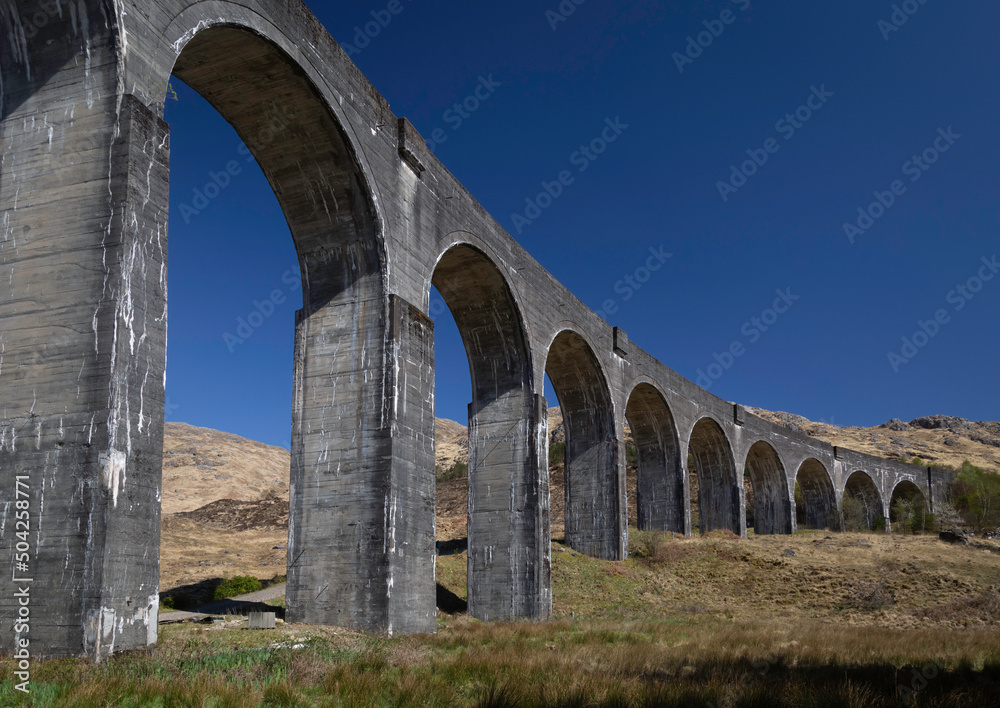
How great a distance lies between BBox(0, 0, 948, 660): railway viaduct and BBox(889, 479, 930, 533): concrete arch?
30031mm

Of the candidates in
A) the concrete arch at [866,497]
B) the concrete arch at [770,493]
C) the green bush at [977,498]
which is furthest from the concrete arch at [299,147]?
the concrete arch at [866,497]

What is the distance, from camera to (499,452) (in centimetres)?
2045

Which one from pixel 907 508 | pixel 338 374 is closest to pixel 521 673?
pixel 338 374

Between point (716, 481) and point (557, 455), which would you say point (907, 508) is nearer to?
point (716, 481)

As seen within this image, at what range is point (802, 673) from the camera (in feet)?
26.4

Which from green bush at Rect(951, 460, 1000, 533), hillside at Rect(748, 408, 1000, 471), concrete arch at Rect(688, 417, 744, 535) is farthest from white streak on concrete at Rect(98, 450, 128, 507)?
hillside at Rect(748, 408, 1000, 471)

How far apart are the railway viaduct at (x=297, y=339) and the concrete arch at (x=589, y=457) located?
0.24ft

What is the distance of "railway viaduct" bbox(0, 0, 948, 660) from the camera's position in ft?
24.6

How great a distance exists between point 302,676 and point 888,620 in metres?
16.3

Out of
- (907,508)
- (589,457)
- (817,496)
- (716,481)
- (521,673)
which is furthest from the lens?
(907,508)

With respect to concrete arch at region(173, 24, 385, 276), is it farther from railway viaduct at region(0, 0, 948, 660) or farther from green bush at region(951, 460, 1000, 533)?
green bush at region(951, 460, 1000, 533)

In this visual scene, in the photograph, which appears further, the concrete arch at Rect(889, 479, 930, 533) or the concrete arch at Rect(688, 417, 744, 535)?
the concrete arch at Rect(889, 479, 930, 533)

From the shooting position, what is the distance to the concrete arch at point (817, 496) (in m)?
47.5

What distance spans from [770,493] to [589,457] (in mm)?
20652
